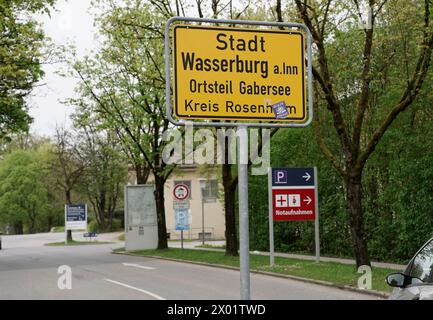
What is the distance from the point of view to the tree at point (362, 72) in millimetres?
15250

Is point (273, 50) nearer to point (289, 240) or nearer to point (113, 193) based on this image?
point (289, 240)

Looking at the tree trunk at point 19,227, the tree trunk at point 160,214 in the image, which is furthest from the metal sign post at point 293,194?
the tree trunk at point 19,227

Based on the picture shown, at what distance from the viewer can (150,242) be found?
32.0 m

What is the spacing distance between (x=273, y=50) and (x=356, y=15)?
13.2 metres

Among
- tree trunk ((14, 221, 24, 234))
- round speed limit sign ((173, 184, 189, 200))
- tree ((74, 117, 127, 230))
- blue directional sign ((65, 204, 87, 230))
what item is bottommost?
tree trunk ((14, 221, 24, 234))

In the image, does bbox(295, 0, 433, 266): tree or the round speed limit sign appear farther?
the round speed limit sign

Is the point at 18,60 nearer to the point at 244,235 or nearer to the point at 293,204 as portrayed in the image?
the point at 293,204

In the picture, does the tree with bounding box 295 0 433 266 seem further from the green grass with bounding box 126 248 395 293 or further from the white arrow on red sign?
the white arrow on red sign

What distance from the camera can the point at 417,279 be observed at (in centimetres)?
536

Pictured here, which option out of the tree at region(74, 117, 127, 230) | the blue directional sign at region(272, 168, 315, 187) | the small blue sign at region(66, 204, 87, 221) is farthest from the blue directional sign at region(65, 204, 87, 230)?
the blue directional sign at region(272, 168, 315, 187)

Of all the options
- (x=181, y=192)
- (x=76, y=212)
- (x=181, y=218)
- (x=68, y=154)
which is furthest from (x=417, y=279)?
(x=68, y=154)

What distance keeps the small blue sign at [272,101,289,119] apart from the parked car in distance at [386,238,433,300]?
1942 millimetres

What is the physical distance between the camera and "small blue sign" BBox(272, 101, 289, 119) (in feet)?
13.7

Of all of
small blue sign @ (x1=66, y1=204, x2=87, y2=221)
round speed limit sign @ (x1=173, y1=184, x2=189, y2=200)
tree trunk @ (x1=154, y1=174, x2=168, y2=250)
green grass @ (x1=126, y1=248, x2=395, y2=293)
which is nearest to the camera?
green grass @ (x1=126, y1=248, x2=395, y2=293)
